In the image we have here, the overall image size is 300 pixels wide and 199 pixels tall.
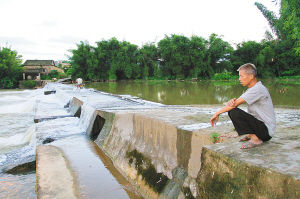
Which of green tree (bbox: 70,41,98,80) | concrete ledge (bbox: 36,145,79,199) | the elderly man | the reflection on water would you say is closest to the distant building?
green tree (bbox: 70,41,98,80)

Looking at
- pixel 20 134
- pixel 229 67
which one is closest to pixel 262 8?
pixel 229 67

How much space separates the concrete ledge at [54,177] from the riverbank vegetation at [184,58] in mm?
42794

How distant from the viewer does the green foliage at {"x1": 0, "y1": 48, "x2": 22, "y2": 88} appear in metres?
48.3

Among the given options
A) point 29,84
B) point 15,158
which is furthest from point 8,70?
point 15,158

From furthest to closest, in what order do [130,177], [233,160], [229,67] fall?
[229,67]
[130,177]
[233,160]

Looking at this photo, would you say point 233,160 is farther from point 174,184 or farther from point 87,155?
point 87,155

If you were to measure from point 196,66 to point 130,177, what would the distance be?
1846 inches

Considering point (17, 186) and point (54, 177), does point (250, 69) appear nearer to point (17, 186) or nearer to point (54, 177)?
point (54, 177)

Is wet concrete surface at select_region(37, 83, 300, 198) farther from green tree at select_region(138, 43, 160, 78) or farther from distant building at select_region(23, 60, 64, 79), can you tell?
distant building at select_region(23, 60, 64, 79)

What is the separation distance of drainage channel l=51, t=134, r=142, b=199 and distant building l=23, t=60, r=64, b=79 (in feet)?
180

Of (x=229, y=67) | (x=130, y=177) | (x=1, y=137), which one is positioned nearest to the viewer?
(x=130, y=177)

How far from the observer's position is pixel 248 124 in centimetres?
237

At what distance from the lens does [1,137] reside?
816cm

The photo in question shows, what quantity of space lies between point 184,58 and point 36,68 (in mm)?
39628
